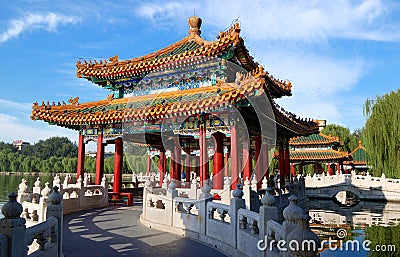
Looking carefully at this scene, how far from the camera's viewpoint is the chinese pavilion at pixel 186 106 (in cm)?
1263

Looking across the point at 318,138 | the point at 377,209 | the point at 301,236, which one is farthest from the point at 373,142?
the point at 301,236

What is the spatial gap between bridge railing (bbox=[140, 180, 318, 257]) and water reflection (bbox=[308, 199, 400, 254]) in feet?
15.1

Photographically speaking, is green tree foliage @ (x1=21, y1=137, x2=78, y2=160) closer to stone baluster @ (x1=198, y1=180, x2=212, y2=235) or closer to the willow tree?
the willow tree

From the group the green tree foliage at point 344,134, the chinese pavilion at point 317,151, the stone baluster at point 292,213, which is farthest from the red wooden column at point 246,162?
the green tree foliage at point 344,134

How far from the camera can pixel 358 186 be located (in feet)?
96.3

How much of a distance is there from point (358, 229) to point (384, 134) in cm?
1272

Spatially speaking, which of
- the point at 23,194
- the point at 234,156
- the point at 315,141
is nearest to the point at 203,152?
the point at 234,156

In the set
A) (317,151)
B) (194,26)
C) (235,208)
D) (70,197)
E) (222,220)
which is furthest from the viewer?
(317,151)

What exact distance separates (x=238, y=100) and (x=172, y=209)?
4.38 metres

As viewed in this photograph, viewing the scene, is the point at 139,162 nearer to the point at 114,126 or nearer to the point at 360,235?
the point at 114,126

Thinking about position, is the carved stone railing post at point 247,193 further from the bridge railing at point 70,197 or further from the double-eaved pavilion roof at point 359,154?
the double-eaved pavilion roof at point 359,154

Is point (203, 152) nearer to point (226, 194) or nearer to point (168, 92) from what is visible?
point (226, 194)

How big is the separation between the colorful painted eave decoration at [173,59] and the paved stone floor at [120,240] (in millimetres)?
7132

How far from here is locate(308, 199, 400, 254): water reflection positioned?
11.8m
